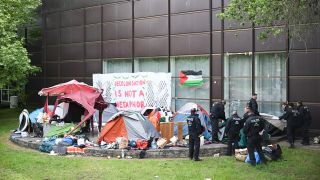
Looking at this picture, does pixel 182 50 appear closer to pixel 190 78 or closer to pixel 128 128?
pixel 190 78

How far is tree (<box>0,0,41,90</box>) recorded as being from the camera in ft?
86.7

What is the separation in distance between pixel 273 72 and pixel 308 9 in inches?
328

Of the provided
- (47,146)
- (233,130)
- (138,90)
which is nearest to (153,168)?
(233,130)

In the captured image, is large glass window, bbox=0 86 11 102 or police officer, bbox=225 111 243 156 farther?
large glass window, bbox=0 86 11 102

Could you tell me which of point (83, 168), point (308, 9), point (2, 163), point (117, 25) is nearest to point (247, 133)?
point (308, 9)

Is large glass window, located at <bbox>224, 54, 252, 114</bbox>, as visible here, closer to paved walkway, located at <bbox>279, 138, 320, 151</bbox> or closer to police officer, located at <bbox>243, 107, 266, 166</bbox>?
paved walkway, located at <bbox>279, 138, 320, 151</bbox>

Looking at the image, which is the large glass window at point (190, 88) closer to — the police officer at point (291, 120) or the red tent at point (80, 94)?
the red tent at point (80, 94)

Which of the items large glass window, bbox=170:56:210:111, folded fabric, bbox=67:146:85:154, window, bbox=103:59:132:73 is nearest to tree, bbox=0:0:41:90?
window, bbox=103:59:132:73

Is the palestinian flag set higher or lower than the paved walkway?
higher

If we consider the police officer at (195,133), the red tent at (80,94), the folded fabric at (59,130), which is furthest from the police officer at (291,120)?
the folded fabric at (59,130)

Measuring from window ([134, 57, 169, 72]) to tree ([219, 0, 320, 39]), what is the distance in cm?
1077

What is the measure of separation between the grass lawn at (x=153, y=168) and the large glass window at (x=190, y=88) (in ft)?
25.9

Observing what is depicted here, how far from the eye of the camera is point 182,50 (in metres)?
26.2

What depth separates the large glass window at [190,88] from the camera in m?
25.3
